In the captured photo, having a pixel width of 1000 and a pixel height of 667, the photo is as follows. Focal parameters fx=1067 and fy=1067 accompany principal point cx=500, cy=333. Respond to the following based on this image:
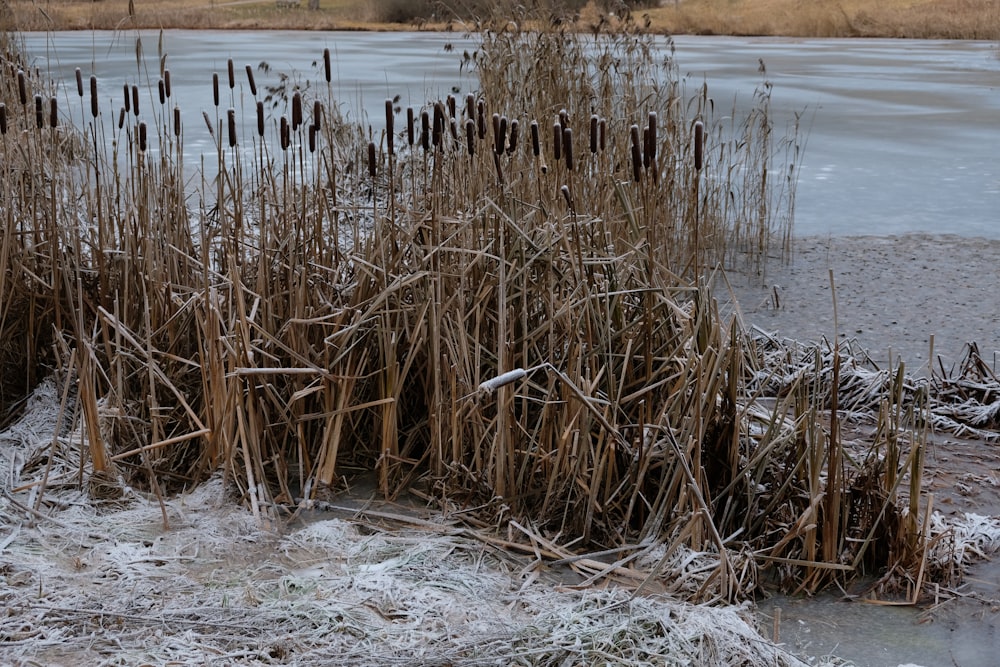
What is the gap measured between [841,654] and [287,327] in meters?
1.28

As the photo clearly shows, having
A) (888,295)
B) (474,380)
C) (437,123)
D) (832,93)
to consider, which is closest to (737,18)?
(832,93)

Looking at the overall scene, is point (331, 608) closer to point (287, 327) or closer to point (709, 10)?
point (287, 327)

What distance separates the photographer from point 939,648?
179 centimetres

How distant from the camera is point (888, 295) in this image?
3.94 m

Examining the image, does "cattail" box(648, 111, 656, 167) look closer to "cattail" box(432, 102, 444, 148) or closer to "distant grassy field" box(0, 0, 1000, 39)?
"cattail" box(432, 102, 444, 148)

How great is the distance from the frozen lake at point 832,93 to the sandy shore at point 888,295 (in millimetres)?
309

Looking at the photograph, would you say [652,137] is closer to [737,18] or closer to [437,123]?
[437,123]

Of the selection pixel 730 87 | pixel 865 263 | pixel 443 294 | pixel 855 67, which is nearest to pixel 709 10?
pixel 855 67

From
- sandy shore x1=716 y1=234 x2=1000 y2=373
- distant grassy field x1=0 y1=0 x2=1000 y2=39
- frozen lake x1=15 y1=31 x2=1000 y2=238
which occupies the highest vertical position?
distant grassy field x1=0 y1=0 x2=1000 y2=39

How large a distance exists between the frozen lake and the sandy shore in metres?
0.31

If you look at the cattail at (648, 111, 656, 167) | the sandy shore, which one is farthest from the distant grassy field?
the cattail at (648, 111, 656, 167)

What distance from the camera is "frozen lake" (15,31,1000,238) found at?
5484 millimetres

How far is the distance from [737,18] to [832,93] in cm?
1206

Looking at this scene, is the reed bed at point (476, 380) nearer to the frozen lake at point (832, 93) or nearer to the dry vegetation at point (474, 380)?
the dry vegetation at point (474, 380)
